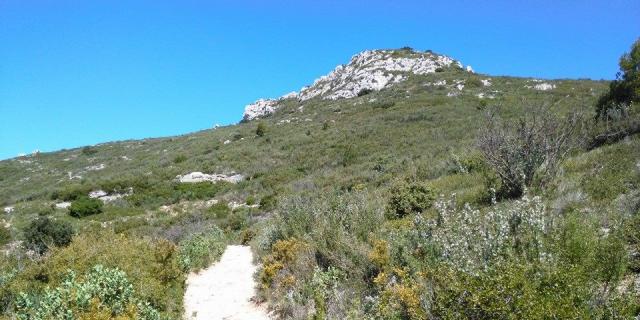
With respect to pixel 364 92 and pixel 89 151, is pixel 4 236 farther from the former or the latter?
pixel 364 92

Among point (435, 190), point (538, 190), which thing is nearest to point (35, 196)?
point (435, 190)

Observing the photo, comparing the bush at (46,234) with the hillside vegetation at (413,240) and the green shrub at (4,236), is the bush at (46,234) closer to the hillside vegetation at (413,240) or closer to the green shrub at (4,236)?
the hillside vegetation at (413,240)

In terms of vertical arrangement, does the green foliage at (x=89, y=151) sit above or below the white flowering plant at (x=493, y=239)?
above

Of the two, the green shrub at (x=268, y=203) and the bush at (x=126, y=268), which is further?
the green shrub at (x=268, y=203)

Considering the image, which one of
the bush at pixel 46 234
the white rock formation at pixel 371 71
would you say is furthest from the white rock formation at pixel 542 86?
the bush at pixel 46 234

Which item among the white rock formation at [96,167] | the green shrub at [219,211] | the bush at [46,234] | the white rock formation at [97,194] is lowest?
the green shrub at [219,211]

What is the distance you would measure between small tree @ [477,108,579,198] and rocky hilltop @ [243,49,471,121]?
5058cm

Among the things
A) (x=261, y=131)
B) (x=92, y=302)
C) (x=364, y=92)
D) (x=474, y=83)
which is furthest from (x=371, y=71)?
(x=92, y=302)

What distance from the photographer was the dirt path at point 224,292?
25.4ft

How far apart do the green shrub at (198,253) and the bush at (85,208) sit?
49.9 feet

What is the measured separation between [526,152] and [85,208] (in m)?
24.0

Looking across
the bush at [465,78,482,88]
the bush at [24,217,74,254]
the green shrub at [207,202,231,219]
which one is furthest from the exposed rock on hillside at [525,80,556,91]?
the bush at [24,217,74,254]

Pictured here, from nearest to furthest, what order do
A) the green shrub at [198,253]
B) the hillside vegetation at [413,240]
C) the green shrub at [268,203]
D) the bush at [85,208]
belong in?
the hillside vegetation at [413,240] → the green shrub at [198,253] → the green shrub at [268,203] → the bush at [85,208]

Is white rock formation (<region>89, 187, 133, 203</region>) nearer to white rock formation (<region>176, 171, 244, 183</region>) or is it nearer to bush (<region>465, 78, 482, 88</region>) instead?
white rock formation (<region>176, 171, 244, 183</region>)
